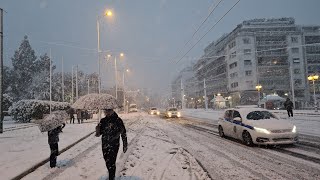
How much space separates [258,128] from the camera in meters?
12.5

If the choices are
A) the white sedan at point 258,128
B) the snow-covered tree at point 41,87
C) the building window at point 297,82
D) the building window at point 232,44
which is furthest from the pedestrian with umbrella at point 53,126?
the building window at point 297,82

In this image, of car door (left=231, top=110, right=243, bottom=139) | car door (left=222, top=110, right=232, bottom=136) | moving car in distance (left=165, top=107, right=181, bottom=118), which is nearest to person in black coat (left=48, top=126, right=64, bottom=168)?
car door (left=231, top=110, right=243, bottom=139)

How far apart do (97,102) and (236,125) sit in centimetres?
813

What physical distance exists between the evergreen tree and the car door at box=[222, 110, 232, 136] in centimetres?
6943

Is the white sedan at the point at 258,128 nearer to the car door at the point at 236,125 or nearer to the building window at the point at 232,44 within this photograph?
the car door at the point at 236,125

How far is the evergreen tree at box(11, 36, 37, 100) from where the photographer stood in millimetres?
83938

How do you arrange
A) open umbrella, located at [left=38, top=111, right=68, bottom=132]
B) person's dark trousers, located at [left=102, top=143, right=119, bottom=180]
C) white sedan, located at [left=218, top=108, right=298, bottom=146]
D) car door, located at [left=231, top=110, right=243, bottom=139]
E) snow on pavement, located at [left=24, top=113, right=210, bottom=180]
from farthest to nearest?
car door, located at [left=231, top=110, right=243, bottom=139]
white sedan, located at [left=218, top=108, right=298, bottom=146]
open umbrella, located at [left=38, top=111, right=68, bottom=132]
snow on pavement, located at [left=24, top=113, right=210, bottom=180]
person's dark trousers, located at [left=102, top=143, right=119, bottom=180]

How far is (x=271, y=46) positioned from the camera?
91.6m

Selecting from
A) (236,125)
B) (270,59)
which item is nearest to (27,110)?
(236,125)

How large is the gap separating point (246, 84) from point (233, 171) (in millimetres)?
82630

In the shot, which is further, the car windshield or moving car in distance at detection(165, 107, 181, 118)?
moving car in distance at detection(165, 107, 181, 118)

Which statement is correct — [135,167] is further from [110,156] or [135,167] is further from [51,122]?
[51,122]

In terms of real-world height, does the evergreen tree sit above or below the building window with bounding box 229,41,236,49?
below

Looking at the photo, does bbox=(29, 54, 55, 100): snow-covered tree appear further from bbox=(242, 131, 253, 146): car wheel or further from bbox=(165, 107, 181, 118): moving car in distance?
bbox=(242, 131, 253, 146): car wheel
